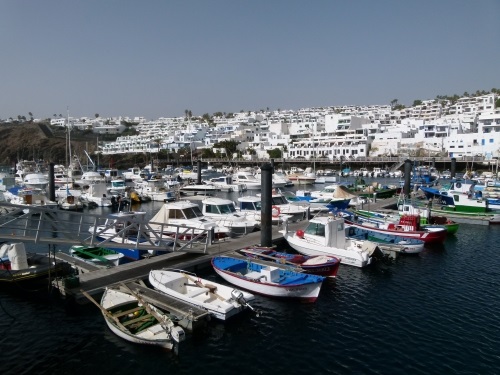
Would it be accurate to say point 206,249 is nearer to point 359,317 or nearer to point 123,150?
point 359,317

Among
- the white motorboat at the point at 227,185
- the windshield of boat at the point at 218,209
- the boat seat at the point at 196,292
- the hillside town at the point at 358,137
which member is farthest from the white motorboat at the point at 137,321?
the hillside town at the point at 358,137

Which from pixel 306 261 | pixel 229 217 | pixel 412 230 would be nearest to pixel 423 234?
pixel 412 230

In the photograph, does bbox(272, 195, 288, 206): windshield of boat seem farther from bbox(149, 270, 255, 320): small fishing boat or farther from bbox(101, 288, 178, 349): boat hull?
bbox(101, 288, 178, 349): boat hull

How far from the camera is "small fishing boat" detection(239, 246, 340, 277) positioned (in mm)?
17312

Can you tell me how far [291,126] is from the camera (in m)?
162

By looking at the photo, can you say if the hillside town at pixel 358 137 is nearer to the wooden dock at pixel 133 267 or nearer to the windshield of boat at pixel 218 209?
the windshield of boat at pixel 218 209

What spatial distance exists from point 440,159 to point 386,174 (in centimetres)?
1805

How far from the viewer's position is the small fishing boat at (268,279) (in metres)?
15.1

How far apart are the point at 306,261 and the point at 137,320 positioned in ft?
28.6

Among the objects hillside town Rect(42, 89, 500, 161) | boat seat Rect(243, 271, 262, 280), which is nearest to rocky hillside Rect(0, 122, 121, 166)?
hillside town Rect(42, 89, 500, 161)

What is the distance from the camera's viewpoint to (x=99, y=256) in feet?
62.1

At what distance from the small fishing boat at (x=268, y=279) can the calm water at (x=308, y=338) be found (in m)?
0.44

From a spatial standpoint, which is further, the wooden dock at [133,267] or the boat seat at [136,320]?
the wooden dock at [133,267]

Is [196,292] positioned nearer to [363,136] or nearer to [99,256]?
[99,256]
